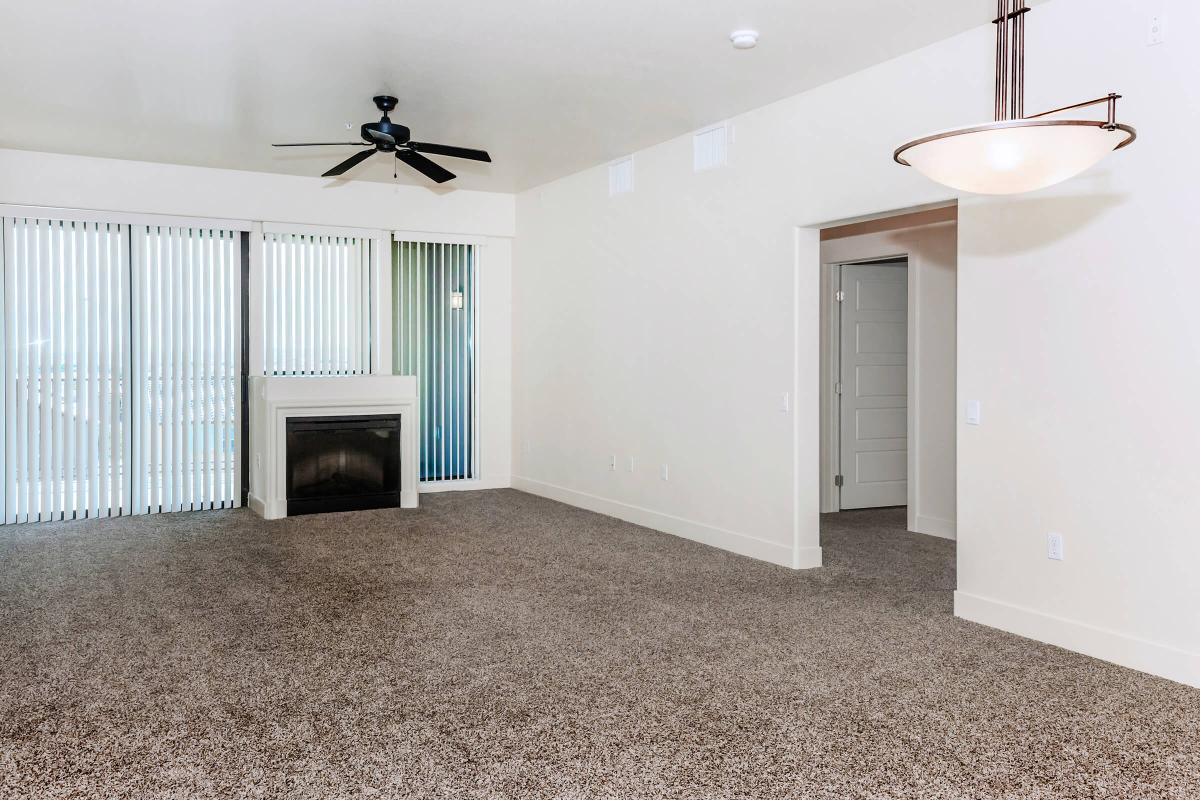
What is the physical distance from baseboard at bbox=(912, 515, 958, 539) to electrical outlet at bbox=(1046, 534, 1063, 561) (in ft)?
7.98

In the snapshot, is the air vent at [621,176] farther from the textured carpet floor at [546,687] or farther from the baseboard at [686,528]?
the textured carpet floor at [546,687]

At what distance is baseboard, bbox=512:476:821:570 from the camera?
17.4 ft

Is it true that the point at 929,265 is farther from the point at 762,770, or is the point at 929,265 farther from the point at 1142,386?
the point at 762,770

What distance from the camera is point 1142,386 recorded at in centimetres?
347

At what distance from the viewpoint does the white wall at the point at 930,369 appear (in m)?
6.45

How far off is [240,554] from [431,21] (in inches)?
138

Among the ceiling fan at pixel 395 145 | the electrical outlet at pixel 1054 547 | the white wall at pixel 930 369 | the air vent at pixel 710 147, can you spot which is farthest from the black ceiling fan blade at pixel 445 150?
the electrical outlet at pixel 1054 547

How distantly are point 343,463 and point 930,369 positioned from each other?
15.5ft

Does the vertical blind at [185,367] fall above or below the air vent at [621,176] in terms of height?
below

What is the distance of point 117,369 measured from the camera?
696 cm

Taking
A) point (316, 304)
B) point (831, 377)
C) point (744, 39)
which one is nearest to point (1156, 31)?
point (744, 39)

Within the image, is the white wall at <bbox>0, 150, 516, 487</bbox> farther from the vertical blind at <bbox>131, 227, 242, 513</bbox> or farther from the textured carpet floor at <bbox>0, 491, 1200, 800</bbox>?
the textured carpet floor at <bbox>0, 491, 1200, 800</bbox>

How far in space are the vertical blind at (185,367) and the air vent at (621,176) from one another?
324 centimetres

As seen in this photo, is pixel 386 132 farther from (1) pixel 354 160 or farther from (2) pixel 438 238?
(2) pixel 438 238
